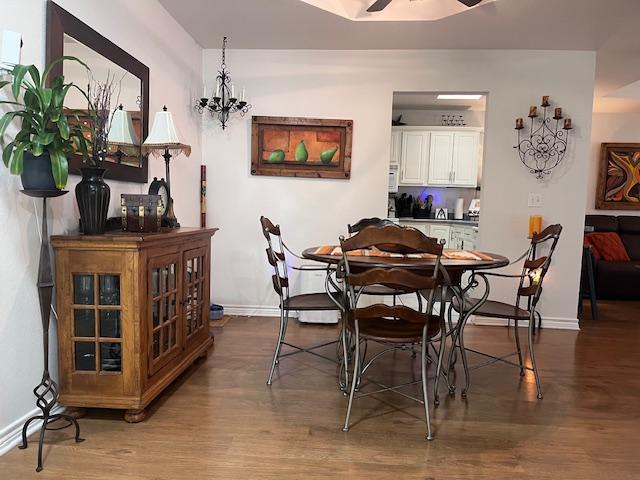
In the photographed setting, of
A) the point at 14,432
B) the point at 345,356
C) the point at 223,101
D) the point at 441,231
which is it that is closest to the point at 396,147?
the point at 441,231

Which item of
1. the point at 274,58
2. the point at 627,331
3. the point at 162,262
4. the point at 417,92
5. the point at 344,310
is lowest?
the point at 627,331

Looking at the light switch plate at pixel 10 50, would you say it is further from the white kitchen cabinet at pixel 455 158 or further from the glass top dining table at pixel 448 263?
the white kitchen cabinet at pixel 455 158

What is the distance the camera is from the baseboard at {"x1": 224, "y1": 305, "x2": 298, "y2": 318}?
14.0 ft

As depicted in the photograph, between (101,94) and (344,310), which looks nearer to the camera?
(344,310)

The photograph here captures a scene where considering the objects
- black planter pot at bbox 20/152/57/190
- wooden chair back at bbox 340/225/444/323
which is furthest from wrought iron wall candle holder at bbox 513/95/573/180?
black planter pot at bbox 20/152/57/190

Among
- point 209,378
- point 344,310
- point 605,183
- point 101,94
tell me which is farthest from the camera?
point 605,183

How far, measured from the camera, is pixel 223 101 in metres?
4.05

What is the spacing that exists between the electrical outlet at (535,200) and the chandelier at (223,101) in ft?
8.80

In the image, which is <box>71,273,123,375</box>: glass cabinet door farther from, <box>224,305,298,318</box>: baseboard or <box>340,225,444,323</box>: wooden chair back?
<box>224,305,298,318</box>: baseboard

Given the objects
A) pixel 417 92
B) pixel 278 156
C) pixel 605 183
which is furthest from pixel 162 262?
pixel 605 183

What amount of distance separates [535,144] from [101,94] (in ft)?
11.4

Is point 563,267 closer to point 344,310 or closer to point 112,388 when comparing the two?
point 344,310

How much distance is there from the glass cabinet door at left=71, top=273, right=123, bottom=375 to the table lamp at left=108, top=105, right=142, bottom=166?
36.7 inches

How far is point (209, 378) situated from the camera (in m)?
2.65
